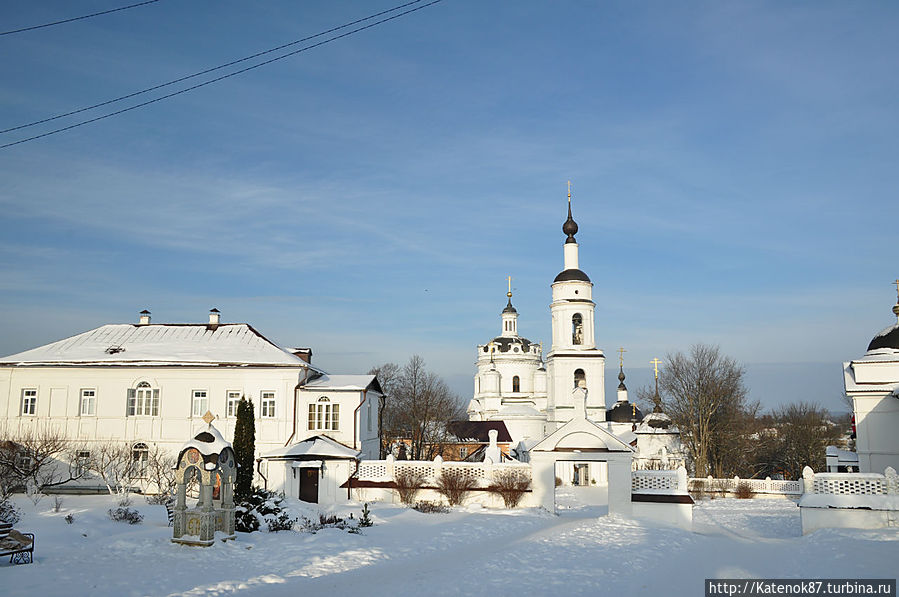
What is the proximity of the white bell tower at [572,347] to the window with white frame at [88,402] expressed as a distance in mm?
31128

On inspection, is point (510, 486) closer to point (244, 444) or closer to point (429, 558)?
point (244, 444)

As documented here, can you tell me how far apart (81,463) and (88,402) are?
2.78 metres

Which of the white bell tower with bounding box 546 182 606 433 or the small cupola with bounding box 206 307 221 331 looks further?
the white bell tower with bounding box 546 182 606 433

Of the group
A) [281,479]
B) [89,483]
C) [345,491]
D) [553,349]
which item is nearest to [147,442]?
[89,483]

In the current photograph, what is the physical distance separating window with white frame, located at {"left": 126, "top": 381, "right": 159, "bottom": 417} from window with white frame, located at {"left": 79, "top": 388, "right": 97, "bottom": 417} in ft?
4.73

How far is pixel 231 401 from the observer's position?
30.3 meters

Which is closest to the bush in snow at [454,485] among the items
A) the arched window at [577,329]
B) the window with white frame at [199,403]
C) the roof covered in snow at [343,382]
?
the roof covered in snow at [343,382]

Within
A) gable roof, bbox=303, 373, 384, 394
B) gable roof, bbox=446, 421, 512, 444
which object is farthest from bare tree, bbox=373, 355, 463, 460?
gable roof, bbox=303, 373, 384, 394

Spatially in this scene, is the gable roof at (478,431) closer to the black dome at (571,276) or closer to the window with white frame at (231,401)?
the black dome at (571,276)

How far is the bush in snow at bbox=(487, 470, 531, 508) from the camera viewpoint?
24047mm

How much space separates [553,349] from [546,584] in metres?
40.0

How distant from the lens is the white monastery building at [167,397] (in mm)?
29641

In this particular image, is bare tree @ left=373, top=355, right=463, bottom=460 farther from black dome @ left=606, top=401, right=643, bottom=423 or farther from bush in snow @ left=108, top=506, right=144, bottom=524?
bush in snow @ left=108, top=506, right=144, bottom=524

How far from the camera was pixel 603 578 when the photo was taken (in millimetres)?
13062
